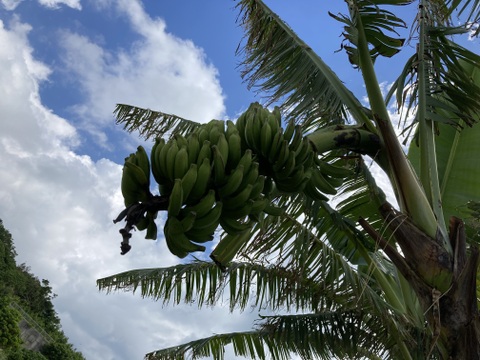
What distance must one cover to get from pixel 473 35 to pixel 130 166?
6.65 feet

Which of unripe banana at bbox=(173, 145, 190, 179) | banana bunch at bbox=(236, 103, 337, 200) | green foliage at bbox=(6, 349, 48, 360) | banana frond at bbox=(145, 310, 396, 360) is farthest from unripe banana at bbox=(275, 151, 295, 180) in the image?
green foliage at bbox=(6, 349, 48, 360)

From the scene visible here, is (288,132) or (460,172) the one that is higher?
(460,172)

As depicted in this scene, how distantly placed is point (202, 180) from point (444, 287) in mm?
1080

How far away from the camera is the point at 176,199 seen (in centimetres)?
139

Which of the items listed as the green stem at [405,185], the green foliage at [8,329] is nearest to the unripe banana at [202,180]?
the green stem at [405,185]

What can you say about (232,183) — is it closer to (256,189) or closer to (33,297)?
(256,189)

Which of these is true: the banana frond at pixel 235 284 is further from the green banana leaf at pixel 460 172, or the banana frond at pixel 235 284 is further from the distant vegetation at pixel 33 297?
the distant vegetation at pixel 33 297

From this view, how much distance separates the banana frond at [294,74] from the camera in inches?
110

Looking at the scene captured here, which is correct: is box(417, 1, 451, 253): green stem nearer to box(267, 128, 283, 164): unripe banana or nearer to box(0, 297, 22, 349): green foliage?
box(267, 128, 283, 164): unripe banana

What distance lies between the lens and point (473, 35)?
2688 mm

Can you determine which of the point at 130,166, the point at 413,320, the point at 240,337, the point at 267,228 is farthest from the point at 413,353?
the point at 130,166

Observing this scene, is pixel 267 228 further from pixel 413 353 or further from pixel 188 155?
pixel 188 155

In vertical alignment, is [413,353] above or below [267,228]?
below

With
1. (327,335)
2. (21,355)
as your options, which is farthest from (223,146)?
(21,355)
